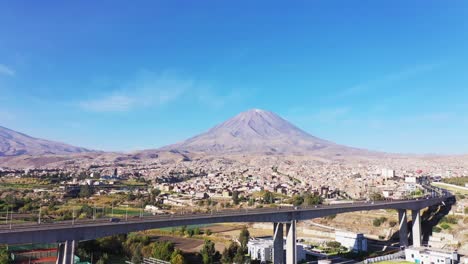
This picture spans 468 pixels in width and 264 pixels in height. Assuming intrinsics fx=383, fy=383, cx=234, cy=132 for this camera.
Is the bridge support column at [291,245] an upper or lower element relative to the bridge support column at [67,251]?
lower

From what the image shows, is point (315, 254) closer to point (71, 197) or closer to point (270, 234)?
point (270, 234)

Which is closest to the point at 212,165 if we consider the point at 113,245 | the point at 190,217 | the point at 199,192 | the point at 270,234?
the point at 199,192

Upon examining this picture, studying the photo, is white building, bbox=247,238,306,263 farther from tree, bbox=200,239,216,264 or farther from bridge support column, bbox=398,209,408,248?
bridge support column, bbox=398,209,408,248

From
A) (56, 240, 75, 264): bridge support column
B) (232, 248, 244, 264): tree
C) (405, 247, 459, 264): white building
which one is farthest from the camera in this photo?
(232, 248, 244, 264): tree

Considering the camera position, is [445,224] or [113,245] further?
[445,224]

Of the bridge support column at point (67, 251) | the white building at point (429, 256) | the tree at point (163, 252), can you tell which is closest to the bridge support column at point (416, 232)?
the white building at point (429, 256)

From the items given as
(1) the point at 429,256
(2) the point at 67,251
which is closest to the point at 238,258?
(1) the point at 429,256

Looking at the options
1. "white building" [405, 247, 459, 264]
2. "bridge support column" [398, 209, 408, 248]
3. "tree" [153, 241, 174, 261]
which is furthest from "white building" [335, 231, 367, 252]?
"tree" [153, 241, 174, 261]

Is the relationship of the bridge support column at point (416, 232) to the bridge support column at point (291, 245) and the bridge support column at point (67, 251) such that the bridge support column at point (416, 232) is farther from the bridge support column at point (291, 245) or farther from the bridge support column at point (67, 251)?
the bridge support column at point (67, 251)
